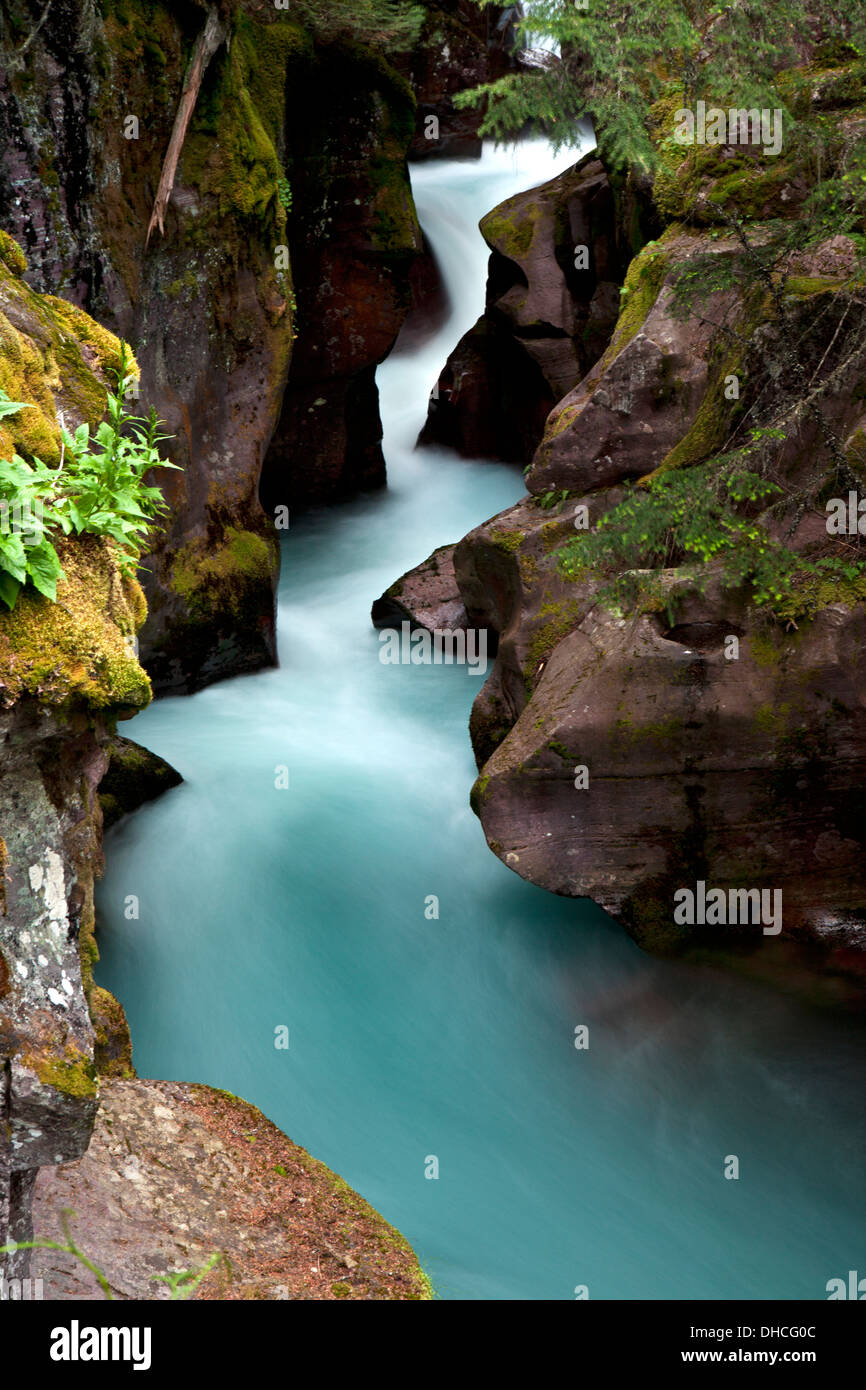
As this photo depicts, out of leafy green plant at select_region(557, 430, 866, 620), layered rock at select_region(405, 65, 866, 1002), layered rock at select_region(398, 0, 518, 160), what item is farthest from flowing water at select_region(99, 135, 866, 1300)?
layered rock at select_region(398, 0, 518, 160)

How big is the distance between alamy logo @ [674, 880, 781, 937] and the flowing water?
69cm

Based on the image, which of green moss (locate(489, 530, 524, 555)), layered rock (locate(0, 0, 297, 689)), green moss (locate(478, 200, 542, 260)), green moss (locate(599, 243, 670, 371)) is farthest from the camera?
green moss (locate(478, 200, 542, 260))

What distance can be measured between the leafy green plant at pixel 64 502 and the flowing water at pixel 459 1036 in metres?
4.44

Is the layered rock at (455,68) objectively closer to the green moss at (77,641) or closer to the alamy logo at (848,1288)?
the green moss at (77,641)

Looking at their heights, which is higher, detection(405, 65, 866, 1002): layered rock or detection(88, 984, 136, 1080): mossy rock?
detection(405, 65, 866, 1002): layered rock

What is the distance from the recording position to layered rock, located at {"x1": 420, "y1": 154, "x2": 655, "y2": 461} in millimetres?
13633

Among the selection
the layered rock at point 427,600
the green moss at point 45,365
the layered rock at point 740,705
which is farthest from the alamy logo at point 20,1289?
the layered rock at point 427,600

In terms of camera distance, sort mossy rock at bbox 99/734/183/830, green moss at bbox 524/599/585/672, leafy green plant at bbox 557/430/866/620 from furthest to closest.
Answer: mossy rock at bbox 99/734/183/830 → green moss at bbox 524/599/585/672 → leafy green plant at bbox 557/430/866/620

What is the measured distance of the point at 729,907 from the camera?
7.03 metres

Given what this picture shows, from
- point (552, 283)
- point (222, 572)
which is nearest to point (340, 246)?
point (552, 283)

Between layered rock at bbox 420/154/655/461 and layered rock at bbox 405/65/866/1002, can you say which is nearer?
layered rock at bbox 405/65/866/1002

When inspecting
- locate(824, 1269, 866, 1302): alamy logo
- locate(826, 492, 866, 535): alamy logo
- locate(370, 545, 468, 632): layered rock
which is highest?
locate(826, 492, 866, 535): alamy logo
